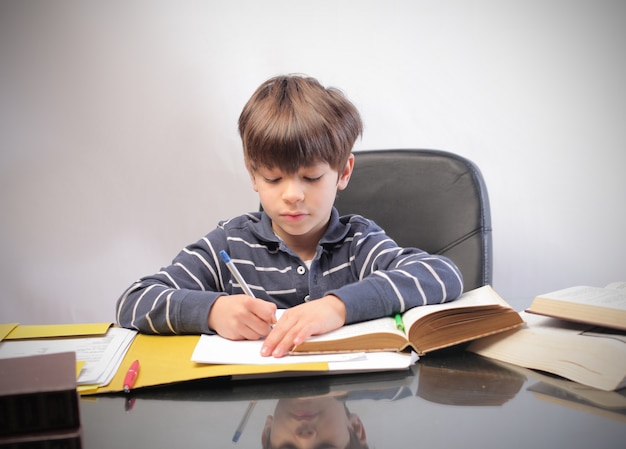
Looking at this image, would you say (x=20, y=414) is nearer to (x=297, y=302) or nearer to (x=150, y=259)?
(x=297, y=302)

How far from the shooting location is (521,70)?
1.98 m

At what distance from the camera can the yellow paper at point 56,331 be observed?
0.95 metres

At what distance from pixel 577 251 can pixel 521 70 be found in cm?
69

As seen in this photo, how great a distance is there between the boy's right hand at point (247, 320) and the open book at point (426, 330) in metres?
0.09

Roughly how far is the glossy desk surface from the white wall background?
4.39ft

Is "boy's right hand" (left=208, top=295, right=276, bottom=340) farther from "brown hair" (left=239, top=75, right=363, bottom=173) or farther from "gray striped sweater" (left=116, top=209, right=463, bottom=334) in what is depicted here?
"brown hair" (left=239, top=75, right=363, bottom=173)

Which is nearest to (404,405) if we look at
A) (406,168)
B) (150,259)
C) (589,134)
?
(406,168)

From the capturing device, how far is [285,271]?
1.28 m

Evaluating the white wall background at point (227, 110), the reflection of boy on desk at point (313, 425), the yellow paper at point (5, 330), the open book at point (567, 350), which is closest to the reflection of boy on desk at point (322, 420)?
the reflection of boy on desk at point (313, 425)

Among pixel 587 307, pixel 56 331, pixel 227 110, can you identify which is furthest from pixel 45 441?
pixel 227 110

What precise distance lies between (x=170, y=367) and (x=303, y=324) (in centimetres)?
20

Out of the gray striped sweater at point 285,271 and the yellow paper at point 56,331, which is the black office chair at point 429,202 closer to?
the gray striped sweater at point 285,271

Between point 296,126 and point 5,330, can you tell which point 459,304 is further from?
point 5,330

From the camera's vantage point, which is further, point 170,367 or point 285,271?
point 285,271
